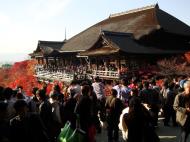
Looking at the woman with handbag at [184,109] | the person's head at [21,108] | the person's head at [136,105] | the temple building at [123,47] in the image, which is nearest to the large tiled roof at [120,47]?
the temple building at [123,47]

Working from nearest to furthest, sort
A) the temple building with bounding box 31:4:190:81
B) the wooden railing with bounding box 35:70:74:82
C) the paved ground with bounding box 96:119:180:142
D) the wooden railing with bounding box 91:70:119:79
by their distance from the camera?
the paved ground with bounding box 96:119:180:142 < the wooden railing with bounding box 91:70:119:79 < the temple building with bounding box 31:4:190:81 < the wooden railing with bounding box 35:70:74:82

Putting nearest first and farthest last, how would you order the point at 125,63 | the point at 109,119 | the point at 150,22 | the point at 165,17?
the point at 109,119, the point at 125,63, the point at 150,22, the point at 165,17

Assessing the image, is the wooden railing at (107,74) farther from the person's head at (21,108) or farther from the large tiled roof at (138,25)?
the person's head at (21,108)

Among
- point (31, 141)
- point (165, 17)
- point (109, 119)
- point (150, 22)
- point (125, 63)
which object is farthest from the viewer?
point (165, 17)

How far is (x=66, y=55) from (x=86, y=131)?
38048mm

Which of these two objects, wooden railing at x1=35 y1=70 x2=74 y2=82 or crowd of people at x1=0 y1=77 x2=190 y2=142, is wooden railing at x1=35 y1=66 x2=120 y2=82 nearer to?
wooden railing at x1=35 y1=70 x2=74 y2=82

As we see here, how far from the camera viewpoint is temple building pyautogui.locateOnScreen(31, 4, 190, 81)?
30.4m

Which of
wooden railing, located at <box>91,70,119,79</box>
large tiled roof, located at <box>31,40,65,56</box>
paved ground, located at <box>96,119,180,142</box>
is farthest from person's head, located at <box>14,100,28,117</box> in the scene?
large tiled roof, located at <box>31,40,65,56</box>

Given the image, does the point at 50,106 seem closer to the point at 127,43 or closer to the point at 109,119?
the point at 109,119

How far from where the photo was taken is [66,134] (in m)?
6.79

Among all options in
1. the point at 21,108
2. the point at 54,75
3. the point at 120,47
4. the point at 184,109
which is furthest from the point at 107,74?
the point at 21,108

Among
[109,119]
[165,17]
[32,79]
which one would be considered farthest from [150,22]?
[109,119]

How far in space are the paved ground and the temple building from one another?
48.5 feet

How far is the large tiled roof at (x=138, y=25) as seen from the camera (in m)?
38.0
